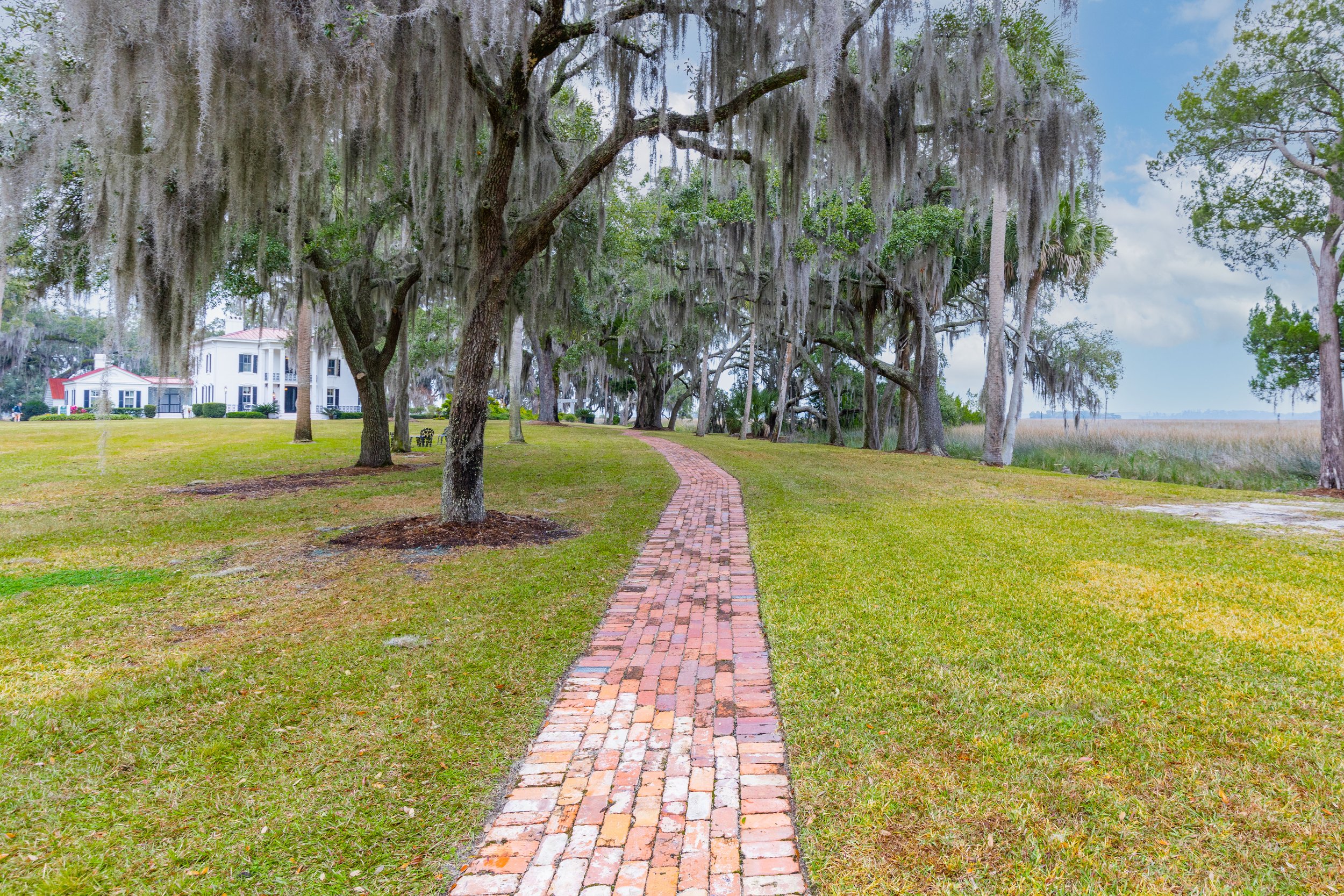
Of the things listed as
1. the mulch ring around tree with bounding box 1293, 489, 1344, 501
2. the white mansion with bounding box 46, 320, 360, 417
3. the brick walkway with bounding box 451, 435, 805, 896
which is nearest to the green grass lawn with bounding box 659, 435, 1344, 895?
the brick walkway with bounding box 451, 435, 805, 896

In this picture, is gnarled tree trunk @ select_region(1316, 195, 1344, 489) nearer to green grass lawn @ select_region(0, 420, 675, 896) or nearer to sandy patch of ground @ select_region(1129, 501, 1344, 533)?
sandy patch of ground @ select_region(1129, 501, 1344, 533)

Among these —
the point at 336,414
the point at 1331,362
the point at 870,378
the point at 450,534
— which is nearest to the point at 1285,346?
the point at 1331,362

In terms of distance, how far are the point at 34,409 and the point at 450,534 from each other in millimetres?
50059

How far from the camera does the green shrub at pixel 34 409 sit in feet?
124

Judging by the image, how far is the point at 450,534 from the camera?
601 centimetres

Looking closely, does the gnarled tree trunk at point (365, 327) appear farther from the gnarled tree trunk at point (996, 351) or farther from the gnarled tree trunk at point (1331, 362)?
the gnarled tree trunk at point (1331, 362)

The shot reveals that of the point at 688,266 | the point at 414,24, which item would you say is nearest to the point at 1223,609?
the point at 414,24

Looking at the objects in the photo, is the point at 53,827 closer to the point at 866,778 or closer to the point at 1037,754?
the point at 866,778

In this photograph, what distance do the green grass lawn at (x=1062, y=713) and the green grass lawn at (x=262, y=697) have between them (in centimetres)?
122

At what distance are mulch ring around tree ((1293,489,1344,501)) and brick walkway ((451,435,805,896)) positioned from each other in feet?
41.2

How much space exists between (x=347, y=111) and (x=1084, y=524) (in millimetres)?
8270

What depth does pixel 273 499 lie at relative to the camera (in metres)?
8.59

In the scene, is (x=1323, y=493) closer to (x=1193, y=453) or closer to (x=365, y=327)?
(x=1193, y=453)

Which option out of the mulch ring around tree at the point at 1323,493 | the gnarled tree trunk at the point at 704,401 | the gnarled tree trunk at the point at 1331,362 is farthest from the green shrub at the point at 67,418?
the gnarled tree trunk at the point at 1331,362
